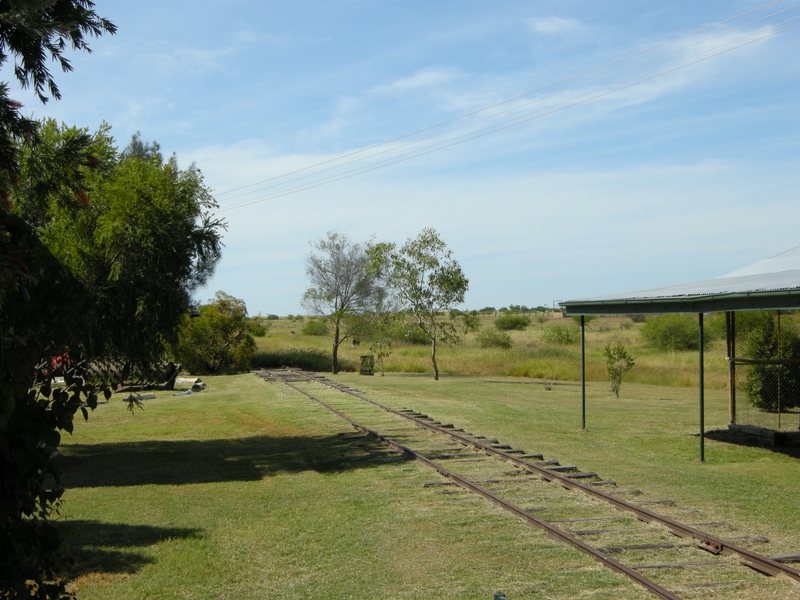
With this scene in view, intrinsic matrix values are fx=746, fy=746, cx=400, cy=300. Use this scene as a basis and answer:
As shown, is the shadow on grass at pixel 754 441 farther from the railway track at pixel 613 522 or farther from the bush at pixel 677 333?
the bush at pixel 677 333

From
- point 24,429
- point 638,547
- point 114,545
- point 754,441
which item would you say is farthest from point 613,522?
point 754,441

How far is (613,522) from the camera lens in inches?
346

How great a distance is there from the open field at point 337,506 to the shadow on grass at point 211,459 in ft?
0.19

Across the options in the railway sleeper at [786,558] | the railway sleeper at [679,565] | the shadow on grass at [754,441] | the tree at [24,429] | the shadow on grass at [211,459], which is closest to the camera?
the tree at [24,429]

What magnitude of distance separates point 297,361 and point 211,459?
34588 millimetres

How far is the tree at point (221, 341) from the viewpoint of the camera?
43.3 meters

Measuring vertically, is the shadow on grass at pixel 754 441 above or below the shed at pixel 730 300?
below

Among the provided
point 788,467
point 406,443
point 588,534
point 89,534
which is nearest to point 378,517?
point 588,534

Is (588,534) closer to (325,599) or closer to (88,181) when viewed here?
(325,599)

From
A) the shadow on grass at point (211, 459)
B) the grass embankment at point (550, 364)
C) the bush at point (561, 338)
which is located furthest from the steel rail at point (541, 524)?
the bush at point (561, 338)

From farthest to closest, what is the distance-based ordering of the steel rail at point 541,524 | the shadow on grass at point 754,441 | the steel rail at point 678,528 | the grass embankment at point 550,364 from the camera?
the grass embankment at point 550,364, the shadow on grass at point 754,441, the steel rail at point 678,528, the steel rail at point 541,524

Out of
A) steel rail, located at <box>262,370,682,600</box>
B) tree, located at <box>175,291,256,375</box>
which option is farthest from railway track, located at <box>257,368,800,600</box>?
tree, located at <box>175,291,256,375</box>

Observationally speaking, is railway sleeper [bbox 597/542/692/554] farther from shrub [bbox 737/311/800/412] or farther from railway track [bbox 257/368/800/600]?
shrub [bbox 737/311/800/412]

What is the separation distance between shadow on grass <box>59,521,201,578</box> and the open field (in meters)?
0.03
